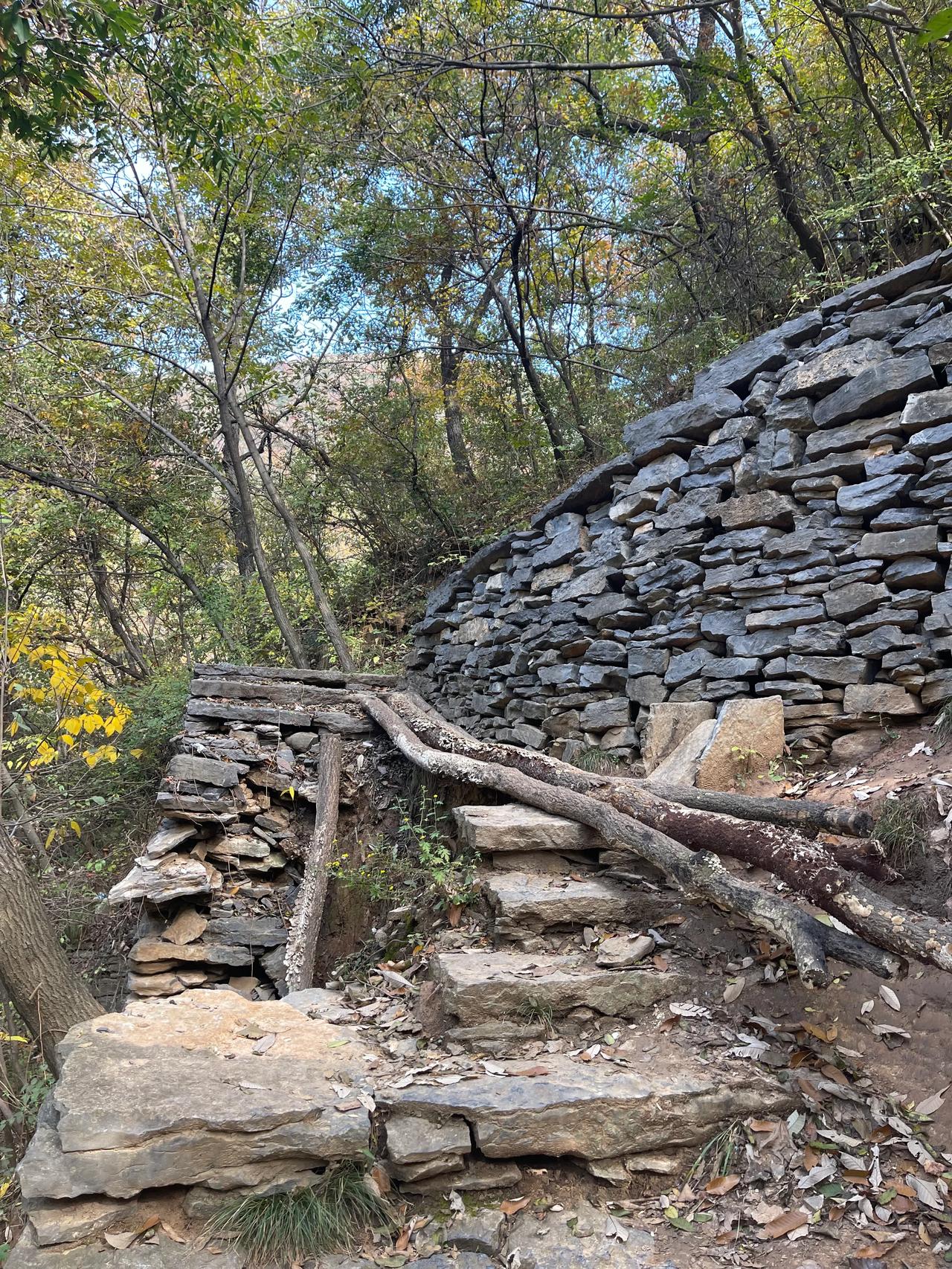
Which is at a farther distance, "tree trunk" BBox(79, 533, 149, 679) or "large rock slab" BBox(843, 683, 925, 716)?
"tree trunk" BBox(79, 533, 149, 679)

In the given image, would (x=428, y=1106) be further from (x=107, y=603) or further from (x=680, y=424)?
(x=107, y=603)

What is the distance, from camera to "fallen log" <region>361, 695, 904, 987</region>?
233cm

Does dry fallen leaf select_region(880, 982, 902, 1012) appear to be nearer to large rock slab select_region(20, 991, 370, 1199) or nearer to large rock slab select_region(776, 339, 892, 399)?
large rock slab select_region(20, 991, 370, 1199)

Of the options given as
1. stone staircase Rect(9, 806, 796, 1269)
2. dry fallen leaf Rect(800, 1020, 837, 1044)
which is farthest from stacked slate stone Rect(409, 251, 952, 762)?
stone staircase Rect(9, 806, 796, 1269)

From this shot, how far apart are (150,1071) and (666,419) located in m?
4.94

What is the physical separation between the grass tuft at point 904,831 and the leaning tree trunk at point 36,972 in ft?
12.9

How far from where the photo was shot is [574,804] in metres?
3.65

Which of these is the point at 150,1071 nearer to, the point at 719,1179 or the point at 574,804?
the point at 719,1179

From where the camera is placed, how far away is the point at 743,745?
164 inches

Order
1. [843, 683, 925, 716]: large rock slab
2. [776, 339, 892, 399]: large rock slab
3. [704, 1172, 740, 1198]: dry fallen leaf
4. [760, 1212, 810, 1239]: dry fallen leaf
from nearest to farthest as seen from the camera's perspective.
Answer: [760, 1212, 810, 1239]: dry fallen leaf < [704, 1172, 740, 1198]: dry fallen leaf < [843, 683, 925, 716]: large rock slab < [776, 339, 892, 399]: large rock slab

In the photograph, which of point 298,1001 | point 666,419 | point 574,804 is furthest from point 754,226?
point 298,1001

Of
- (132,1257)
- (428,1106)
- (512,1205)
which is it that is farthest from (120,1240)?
(512,1205)

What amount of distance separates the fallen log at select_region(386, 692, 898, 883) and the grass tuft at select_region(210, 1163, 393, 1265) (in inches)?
68.3

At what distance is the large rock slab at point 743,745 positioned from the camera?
4.04 m
